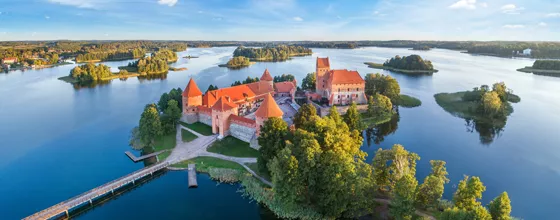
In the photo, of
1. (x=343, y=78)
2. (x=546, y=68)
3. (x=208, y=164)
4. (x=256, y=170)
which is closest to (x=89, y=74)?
(x=343, y=78)

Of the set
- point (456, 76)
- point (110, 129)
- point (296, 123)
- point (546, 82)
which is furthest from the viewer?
point (456, 76)

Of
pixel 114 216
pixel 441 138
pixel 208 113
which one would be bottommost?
pixel 114 216

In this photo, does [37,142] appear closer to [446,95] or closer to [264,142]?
[264,142]

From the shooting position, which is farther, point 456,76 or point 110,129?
point 456,76

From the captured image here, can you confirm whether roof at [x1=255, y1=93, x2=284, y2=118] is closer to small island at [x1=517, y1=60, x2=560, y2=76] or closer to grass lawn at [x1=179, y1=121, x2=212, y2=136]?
grass lawn at [x1=179, y1=121, x2=212, y2=136]

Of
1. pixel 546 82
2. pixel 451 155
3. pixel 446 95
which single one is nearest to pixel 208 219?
pixel 451 155

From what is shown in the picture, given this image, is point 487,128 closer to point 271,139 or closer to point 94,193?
point 271,139
